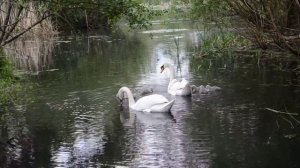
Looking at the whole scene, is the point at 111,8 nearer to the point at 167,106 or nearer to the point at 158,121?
the point at 158,121

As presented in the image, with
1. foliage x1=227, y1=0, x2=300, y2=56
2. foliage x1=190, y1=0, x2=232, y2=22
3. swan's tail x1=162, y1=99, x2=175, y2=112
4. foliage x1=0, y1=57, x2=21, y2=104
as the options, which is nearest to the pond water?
swan's tail x1=162, y1=99, x2=175, y2=112

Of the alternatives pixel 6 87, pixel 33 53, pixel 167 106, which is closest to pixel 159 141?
pixel 167 106

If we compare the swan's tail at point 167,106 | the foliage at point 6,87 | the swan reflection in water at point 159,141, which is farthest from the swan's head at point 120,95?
the foliage at point 6,87

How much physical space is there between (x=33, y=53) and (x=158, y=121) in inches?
721

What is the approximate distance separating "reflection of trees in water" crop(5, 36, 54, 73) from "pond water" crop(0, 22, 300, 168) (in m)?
2.03

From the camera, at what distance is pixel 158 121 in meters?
12.9

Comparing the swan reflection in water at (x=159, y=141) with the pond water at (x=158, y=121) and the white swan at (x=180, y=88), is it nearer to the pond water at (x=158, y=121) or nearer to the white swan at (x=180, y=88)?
the pond water at (x=158, y=121)

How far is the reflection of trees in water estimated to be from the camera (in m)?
24.4

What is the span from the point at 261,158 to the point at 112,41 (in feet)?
85.5

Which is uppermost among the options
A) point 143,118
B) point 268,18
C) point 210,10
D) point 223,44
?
point 210,10

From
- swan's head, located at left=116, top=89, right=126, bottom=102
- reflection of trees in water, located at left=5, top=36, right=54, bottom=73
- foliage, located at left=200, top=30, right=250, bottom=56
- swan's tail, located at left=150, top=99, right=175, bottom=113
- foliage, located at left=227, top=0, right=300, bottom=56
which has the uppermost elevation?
foliage, located at left=227, top=0, right=300, bottom=56

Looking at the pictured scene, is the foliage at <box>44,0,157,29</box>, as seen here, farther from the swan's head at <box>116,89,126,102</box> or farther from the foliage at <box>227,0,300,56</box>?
the swan's head at <box>116,89,126,102</box>

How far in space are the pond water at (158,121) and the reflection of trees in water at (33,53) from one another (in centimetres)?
203

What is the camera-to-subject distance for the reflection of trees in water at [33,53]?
2437 cm
